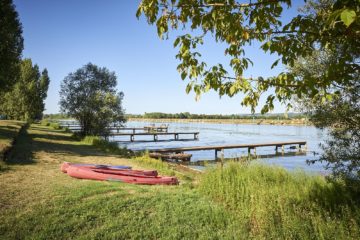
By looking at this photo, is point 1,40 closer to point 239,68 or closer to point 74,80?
point 74,80

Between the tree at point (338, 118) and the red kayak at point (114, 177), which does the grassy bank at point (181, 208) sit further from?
the tree at point (338, 118)

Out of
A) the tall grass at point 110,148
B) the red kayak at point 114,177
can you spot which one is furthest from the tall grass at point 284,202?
the tall grass at point 110,148

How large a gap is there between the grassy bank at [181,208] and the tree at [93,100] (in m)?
20.5

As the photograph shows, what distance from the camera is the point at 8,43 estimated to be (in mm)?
20641

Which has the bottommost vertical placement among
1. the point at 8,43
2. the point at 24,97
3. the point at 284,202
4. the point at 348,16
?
the point at 284,202

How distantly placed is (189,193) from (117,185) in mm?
2488

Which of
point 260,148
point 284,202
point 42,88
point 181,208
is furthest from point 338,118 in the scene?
point 42,88

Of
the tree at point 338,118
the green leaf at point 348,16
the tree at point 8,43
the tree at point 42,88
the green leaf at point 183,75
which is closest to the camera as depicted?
the green leaf at point 348,16

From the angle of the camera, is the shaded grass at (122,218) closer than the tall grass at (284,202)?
No

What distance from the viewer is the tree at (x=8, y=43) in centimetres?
1956

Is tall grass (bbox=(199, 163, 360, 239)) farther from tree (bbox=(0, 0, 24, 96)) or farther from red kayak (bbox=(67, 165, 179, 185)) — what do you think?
tree (bbox=(0, 0, 24, 96))

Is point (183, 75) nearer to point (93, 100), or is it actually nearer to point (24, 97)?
point (93, 100)

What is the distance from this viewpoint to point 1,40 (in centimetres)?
1950

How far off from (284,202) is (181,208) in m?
2.61
